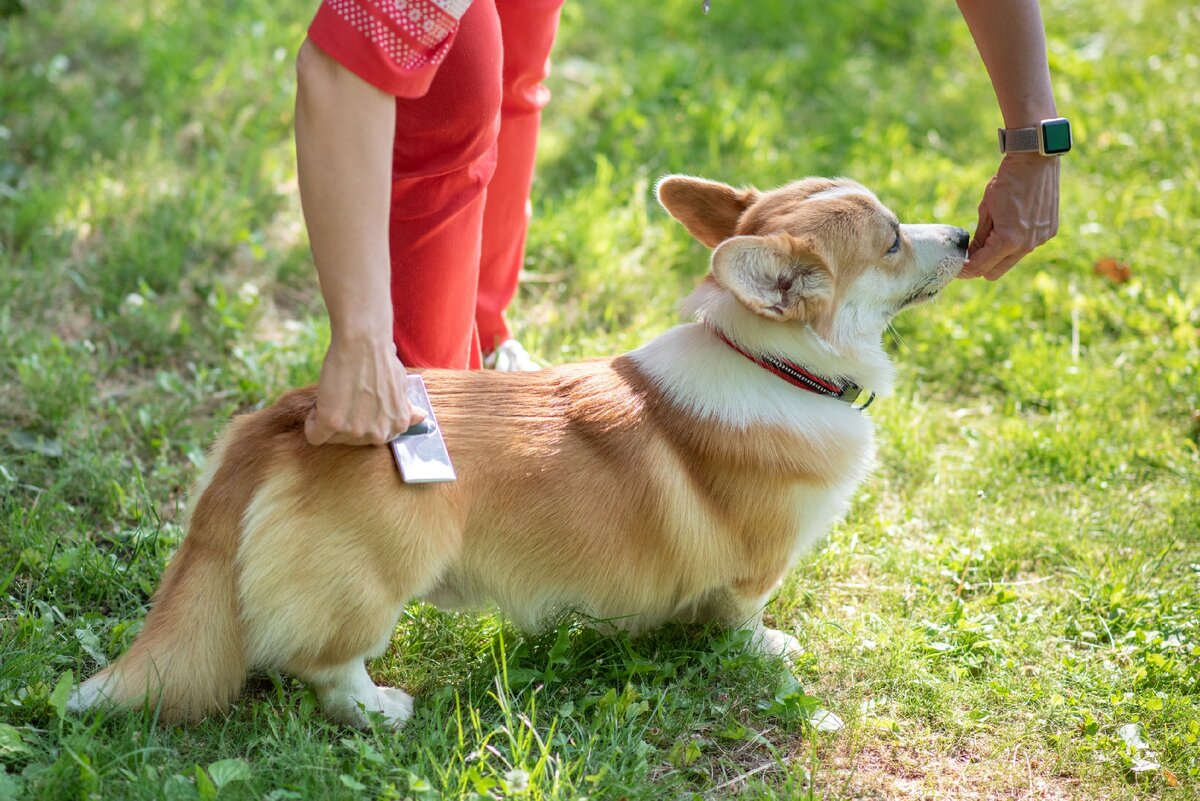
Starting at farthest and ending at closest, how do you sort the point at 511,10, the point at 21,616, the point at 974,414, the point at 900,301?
the point at 974,414, the point at 511,10, the point at 900,301, the point at 21,616

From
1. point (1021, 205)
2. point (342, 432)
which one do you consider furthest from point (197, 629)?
point (1021, 205)

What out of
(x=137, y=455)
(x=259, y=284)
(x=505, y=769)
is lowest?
(x=505, y=769)

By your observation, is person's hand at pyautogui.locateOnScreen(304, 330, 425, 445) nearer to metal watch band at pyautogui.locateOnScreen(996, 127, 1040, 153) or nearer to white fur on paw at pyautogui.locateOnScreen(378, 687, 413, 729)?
white fur on paw at pyautogui.locateOnScreen(378, 687, 413, 729)

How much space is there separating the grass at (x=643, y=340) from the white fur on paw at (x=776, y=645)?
0.16ft

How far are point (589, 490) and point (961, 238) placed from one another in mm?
1077

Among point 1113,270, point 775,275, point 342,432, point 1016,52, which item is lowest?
point 1113,270

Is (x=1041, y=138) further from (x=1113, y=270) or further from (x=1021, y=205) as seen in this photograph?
(x=1113, y=270)

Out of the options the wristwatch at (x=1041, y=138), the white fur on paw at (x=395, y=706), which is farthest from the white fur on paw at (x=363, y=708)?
the wristwatch at (x=1041, y=138)

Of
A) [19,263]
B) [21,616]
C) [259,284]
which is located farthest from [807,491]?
[19,263]

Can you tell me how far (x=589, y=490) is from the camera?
2.26m

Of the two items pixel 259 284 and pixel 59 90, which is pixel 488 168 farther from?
pixel 59 90

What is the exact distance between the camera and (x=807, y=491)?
2.38 meters

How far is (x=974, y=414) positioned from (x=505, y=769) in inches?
83.0

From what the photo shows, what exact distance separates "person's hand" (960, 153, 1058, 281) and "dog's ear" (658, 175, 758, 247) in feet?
1.81
